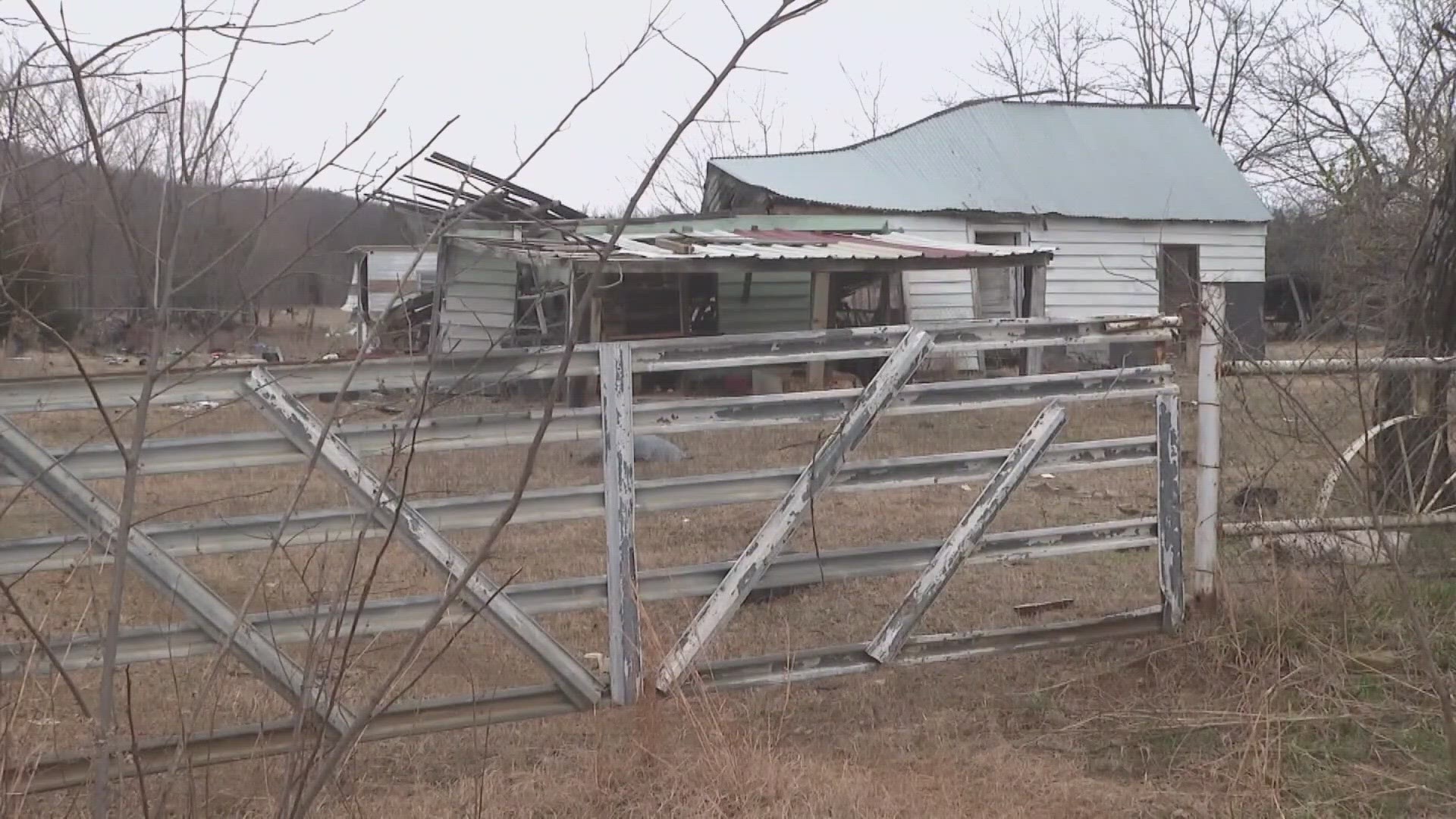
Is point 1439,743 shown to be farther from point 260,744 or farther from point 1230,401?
point 260,744

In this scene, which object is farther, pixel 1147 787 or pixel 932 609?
pixel 932 609

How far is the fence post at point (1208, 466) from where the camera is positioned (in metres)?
4.33

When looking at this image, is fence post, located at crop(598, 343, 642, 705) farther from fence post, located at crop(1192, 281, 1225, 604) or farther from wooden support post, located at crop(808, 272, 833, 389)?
wooden support post, located at crop(808, 272, 833, 389)

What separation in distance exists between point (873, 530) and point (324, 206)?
5134 millimetres

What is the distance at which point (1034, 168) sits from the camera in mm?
18125

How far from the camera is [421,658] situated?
4.29 metres

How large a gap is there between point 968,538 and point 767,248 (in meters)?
8.35

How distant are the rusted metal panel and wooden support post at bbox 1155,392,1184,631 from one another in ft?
0.20

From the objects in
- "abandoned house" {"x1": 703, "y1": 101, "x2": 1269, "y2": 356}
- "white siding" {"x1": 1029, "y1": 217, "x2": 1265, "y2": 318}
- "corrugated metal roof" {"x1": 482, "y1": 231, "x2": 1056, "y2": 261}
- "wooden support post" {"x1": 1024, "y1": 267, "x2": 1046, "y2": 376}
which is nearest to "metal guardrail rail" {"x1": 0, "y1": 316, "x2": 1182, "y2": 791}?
"corrugated metal roof" {"x1": 482, "y1": 231, "x2": 1056, "y2": 261}

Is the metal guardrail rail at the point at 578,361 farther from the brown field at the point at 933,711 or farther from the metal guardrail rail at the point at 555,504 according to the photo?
the metal guardrail rail at the point at 555,504

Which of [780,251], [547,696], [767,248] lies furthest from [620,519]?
[767,248]

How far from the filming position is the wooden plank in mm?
3775

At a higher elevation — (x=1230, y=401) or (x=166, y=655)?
(x=1230, y=401)

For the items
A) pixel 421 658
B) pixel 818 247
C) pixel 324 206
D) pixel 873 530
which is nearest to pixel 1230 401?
pixel 873 530
